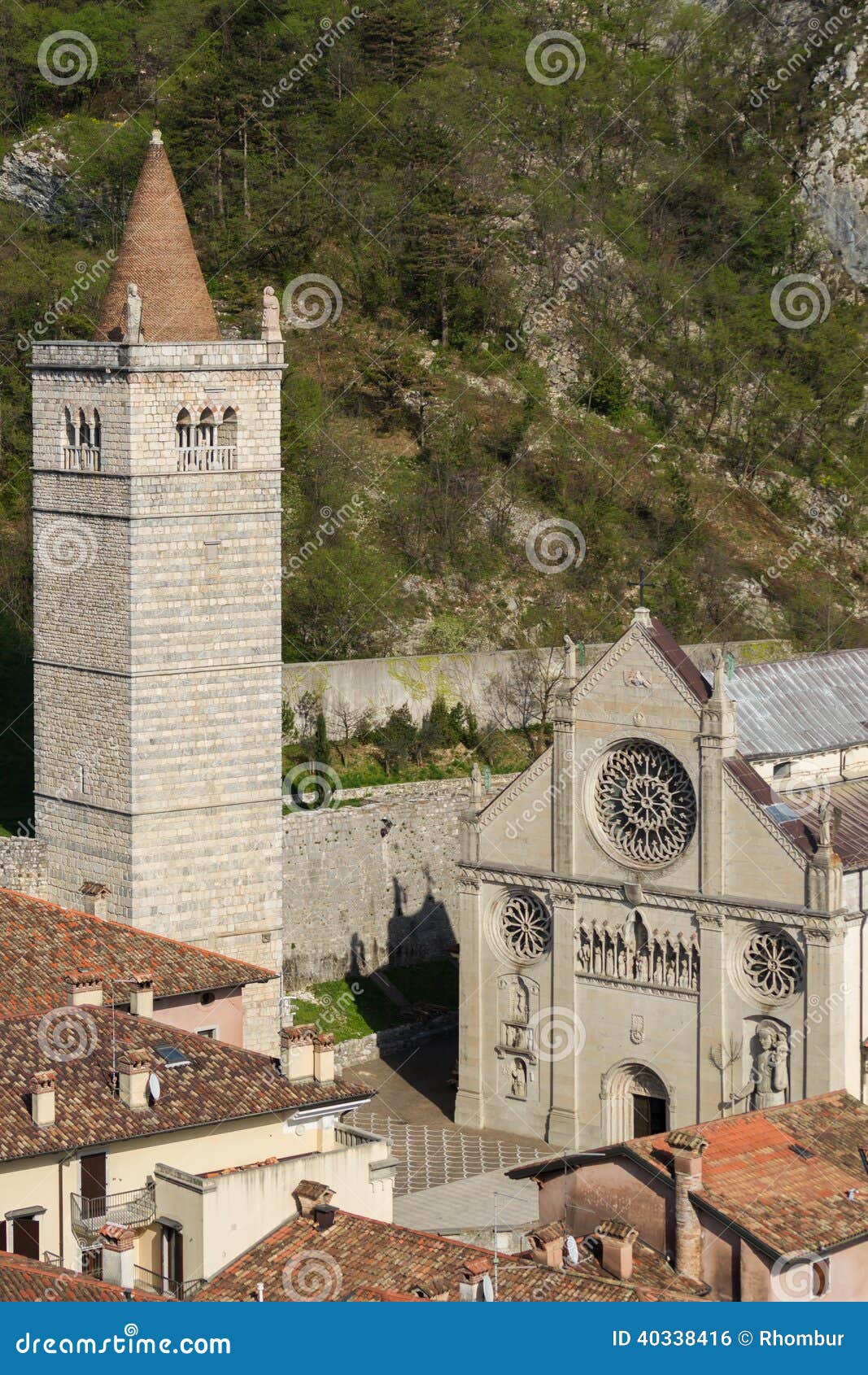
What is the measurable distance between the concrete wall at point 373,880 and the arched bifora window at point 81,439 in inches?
381

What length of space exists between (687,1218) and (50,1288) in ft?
25.9

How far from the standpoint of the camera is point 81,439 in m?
46.8

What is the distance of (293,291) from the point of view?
250ft

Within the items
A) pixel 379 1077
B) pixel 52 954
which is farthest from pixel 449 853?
pixel 52 954

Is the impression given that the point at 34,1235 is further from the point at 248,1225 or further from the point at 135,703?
the point at 135,703

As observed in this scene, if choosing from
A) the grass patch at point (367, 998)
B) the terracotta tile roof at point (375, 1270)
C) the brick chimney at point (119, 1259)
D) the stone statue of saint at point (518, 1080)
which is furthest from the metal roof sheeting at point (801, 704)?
the brick chimney at point (119, 1259)

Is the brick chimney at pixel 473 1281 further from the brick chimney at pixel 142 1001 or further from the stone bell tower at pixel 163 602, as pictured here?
the stone bell tower at pixel 163 602

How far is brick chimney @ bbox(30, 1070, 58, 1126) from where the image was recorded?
33438 millimetres

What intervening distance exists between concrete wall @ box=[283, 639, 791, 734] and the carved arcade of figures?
12.4 meters

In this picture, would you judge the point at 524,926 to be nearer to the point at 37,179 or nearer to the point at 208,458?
the point at 208,458

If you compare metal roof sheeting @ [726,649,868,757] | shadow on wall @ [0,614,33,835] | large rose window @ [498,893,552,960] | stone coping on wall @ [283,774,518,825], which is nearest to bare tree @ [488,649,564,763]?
stone coping on wall @ [283,774,518,825]

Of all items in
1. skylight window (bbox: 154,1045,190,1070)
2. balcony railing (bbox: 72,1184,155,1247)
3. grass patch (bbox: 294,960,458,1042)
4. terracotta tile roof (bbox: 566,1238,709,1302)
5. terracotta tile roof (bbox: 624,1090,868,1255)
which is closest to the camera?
terracotta tile roof (bbox: 566,1238,709,1302)

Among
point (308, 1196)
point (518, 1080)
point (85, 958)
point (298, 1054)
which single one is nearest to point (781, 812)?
point (518, 1080)

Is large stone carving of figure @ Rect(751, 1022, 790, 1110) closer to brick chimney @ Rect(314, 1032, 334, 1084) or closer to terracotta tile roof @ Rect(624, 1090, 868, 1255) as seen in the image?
terracotta tile roof @ Rect(624, 1090, 868, 1255)
